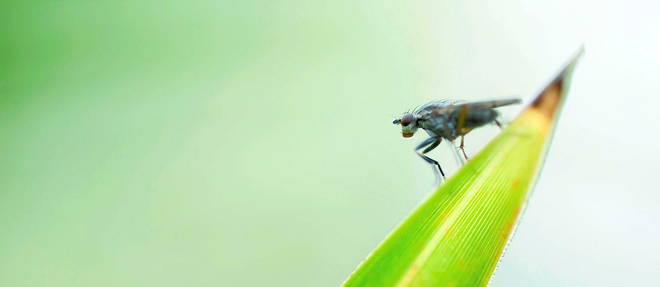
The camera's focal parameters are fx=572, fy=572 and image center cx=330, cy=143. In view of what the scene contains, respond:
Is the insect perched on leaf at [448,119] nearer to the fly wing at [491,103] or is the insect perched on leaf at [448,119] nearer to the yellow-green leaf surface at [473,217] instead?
the fly wing at [491,103]

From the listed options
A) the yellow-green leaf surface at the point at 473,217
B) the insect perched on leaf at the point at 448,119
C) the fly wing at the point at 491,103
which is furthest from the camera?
the insect perched on leaf at the point at 448,119

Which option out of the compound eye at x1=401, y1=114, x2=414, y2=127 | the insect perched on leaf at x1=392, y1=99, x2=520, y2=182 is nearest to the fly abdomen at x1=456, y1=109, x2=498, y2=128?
the insect perched on leaf at x1=392, y1=99, x2=520, y2=182

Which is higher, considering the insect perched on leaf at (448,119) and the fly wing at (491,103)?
the insect perched on leaf at (448,119)

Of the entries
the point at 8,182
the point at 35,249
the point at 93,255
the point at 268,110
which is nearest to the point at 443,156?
the point at 268,110

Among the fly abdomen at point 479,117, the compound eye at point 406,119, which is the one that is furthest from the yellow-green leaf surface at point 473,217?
the compound eye at point 406,119

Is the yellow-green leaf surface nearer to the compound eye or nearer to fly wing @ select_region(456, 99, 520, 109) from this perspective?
fly wing @ select_region(456, 99, 520, 109)

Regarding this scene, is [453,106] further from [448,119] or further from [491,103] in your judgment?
[491,103]
